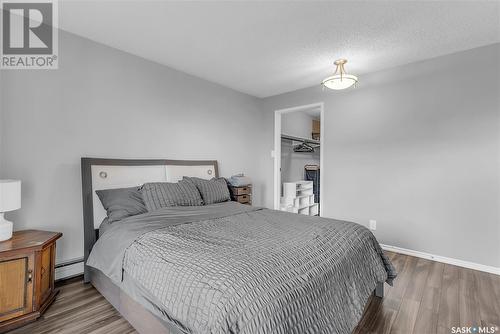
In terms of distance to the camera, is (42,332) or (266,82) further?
(266,82)

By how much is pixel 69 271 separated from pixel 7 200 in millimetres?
991

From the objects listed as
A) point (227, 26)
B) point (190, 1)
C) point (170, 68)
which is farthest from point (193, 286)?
point (170, 68)

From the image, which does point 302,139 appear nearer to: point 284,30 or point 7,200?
point 284,30

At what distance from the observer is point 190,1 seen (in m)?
1.89

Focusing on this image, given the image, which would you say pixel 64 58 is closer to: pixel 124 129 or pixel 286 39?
pixel 124 129

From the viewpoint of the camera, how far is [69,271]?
2297 mm

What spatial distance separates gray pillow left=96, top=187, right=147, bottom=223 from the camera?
2.13m

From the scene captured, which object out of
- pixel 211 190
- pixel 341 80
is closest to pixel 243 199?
pixel 211 190

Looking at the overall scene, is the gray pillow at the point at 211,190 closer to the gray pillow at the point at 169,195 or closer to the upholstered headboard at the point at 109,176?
the gray pillow at the point at 169,195

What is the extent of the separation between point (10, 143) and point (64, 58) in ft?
3.12

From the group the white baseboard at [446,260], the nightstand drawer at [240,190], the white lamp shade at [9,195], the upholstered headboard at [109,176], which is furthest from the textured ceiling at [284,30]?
the white baseboard at [446,260]

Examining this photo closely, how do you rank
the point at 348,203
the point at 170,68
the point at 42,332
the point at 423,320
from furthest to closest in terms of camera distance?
the point at 348,203 < the point at 170,68 < the point at 423,320 < the point at 42,332

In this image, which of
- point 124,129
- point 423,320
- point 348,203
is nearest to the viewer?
point 423,320

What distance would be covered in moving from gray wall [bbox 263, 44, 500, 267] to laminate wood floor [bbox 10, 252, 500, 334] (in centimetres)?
59
